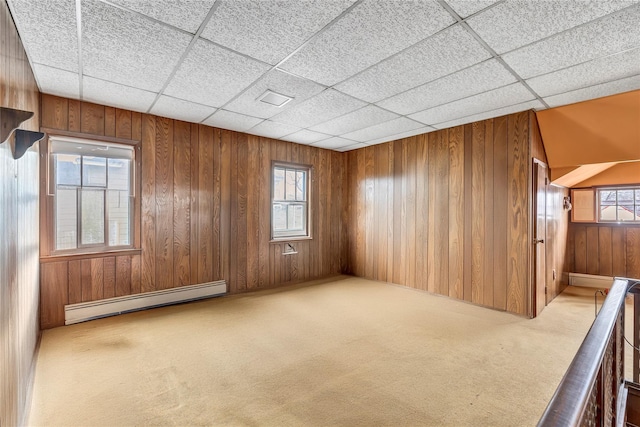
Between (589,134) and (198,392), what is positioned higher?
(589,134)

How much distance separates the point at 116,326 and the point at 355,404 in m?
2.76

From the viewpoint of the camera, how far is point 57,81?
2.82 metres

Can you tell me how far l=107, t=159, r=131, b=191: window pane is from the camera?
11.7 ft

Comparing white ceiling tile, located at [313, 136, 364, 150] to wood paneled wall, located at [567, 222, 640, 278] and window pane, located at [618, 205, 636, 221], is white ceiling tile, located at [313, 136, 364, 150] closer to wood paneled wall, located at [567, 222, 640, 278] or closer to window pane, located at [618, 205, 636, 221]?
wood paneled wall, located at [567, 222, 640, 278]

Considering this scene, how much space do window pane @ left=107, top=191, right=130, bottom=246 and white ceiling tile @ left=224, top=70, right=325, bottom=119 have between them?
1711 millimetres

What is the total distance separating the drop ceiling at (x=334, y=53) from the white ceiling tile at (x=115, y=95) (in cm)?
2

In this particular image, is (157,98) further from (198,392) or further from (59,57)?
(198,392)

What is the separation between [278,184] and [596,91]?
419 centimetres

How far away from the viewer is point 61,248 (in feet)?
10.7

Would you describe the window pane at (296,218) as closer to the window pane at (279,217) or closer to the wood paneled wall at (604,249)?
the window pane at (279,217)

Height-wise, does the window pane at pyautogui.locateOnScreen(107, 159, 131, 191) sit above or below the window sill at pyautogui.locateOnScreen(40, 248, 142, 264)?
above

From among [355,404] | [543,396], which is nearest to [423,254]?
[543,396]

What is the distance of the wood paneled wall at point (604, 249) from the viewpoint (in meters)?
4.97

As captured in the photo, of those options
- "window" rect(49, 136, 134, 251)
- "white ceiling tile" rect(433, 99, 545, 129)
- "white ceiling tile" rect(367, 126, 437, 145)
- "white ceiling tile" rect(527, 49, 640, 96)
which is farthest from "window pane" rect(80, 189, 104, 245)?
"white ceiling tile" rect(527, 49, 640, 96)
